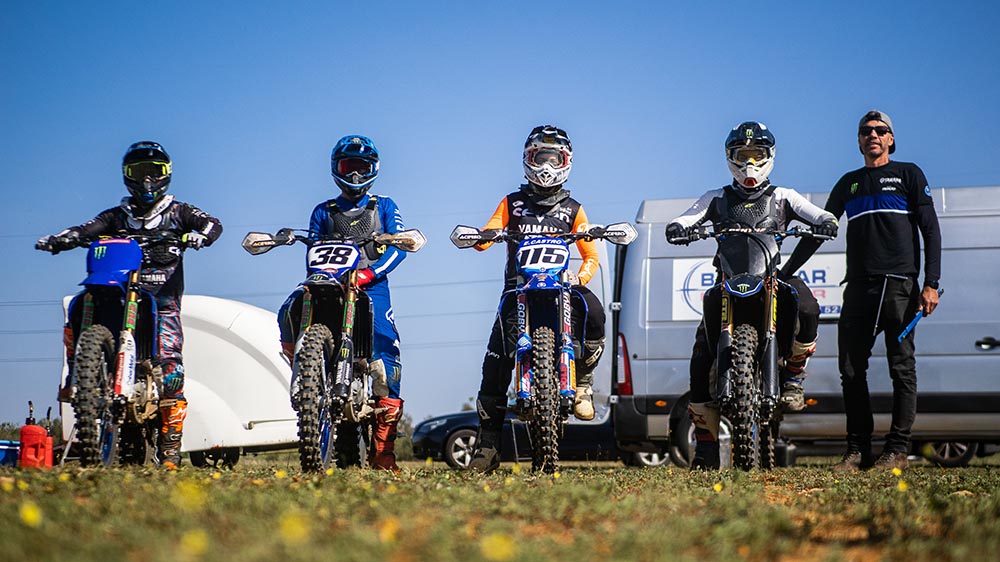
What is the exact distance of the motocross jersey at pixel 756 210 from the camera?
28.7ft

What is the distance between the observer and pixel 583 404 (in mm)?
8297

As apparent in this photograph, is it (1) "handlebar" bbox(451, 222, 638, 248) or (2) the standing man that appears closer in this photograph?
(1) "handlebar" bbox(451, 222, 638, 248)

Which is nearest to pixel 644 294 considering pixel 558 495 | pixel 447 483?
pixel 447 483

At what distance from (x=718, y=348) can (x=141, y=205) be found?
173 inches

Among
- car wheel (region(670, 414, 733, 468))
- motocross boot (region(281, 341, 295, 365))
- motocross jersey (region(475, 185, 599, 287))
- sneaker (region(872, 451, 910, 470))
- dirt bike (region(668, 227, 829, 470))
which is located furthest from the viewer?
car wheel (region(670, 414, 733, 468))

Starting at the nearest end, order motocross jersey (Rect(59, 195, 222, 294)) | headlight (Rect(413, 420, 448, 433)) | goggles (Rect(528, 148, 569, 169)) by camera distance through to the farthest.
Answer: motocross jersey (Rect(59, 195, 222, 294)) < goggles (Rect(528, 148, 569, 169)) < headlight (Rect(413, 420, 448, 433))

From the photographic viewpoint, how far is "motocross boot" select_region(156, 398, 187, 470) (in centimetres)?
844

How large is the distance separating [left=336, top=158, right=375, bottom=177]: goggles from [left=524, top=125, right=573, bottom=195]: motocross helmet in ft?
4.17

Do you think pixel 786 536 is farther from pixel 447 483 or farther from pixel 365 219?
pixel 365 219

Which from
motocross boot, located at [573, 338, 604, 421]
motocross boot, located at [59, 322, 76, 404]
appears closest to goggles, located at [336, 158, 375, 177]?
motocross boot, located at [573, 338, 604, 421]

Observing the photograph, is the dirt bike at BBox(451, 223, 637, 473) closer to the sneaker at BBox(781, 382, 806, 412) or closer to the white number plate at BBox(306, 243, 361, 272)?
the white number plate at BBox(306, 243, 361, 272)

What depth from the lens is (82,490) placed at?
5125mm

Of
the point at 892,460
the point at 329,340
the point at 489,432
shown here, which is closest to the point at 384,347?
the point at 489,432

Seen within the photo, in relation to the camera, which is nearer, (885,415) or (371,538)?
(371,538)
